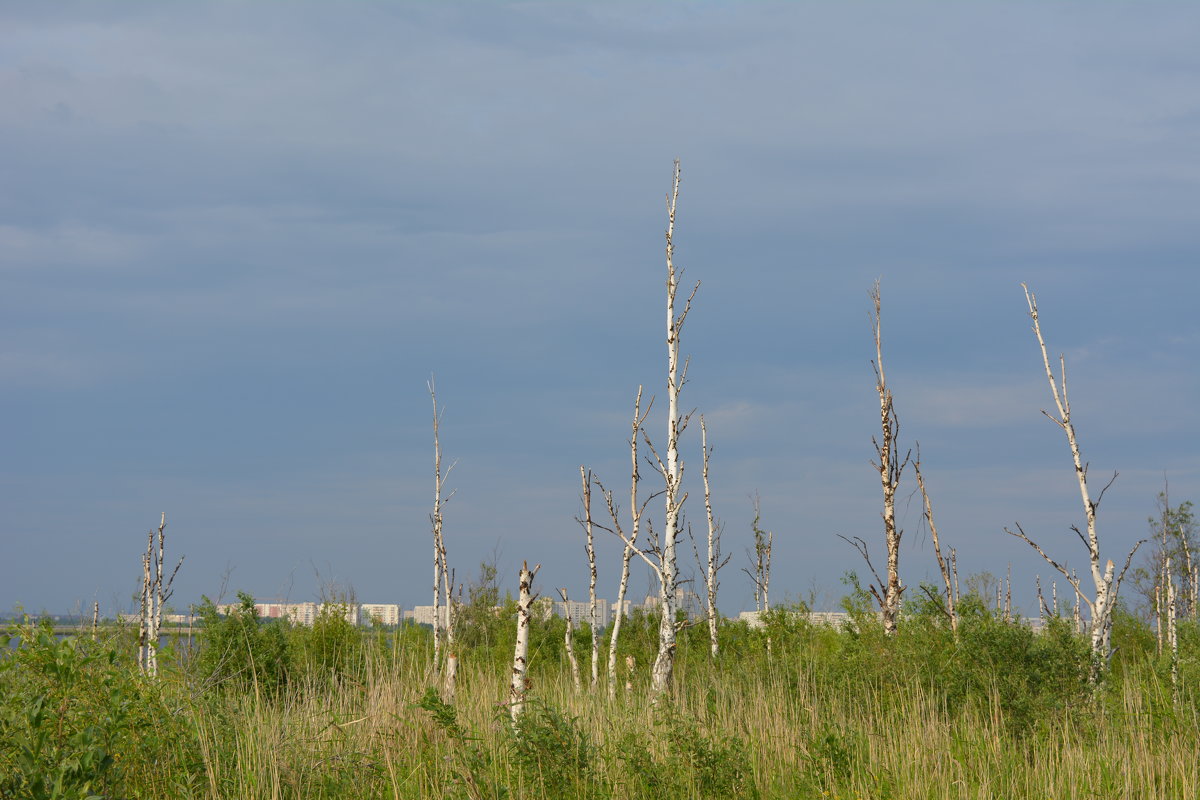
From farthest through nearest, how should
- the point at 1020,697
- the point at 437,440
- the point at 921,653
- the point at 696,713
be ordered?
1. the point at 437,440
2. the point at 921,653
3. the point at 1020,697
4. the point at 696,713

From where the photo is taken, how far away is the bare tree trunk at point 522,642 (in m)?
10.0

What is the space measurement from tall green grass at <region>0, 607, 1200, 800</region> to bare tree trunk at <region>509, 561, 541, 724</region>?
9.0 inches

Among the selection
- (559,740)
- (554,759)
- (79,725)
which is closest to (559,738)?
(559,740)

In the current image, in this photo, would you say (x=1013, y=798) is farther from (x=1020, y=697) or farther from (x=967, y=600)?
(x=967, y=600)

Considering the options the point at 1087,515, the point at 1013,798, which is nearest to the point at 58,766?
the point at 1013,798

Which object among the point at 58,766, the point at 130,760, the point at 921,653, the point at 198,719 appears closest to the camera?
the point at 58,766

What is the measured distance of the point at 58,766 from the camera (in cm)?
595

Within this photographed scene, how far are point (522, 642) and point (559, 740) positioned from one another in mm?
2141

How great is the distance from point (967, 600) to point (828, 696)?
260 centimetres

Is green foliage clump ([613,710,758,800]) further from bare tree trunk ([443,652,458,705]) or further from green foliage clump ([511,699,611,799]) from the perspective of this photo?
bare tree trunk ([443,652,458,705])

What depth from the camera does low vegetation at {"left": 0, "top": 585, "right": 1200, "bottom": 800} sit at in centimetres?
731

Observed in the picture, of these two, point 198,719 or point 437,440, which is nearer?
point 198,719

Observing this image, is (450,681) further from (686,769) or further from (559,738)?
(686,769)

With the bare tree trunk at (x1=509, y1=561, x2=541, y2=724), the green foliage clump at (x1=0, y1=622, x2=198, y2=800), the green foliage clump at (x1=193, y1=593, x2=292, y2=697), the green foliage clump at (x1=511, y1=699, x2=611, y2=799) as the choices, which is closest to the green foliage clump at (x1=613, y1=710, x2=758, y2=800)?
the green foliage clump at (x1=511, y1=699, x2=611, y2=799)
